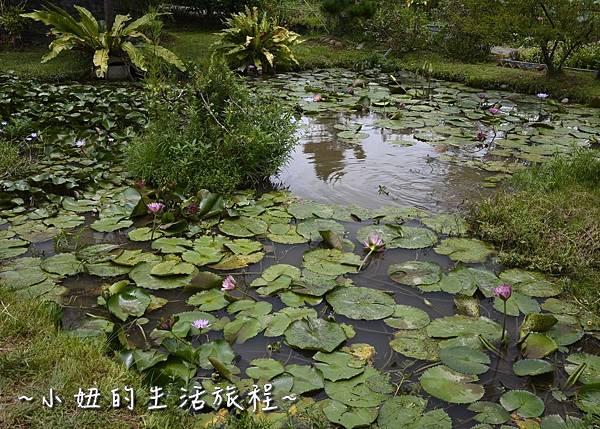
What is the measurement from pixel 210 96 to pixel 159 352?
2.53m

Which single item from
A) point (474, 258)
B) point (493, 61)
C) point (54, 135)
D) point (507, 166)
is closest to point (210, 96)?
point (54, 135)

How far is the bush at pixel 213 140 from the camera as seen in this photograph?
4082mm

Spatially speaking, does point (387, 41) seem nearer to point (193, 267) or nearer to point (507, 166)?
point (507, 166)

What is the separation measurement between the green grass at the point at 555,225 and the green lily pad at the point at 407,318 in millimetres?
869

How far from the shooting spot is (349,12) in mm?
11234

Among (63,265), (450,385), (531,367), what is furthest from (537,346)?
(63,265)

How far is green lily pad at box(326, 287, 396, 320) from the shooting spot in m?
2.69

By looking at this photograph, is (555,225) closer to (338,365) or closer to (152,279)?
(338,365)

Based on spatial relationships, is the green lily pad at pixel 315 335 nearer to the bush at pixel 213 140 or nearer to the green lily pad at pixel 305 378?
the green lily pad at pixel 305 378

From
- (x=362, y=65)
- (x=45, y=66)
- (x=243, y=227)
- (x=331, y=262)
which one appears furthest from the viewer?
(x=362, y=65)

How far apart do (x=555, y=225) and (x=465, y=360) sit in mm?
1595

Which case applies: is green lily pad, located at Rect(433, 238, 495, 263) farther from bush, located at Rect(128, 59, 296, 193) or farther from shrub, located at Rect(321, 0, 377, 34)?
shrub, located at Rect(321, 0, 377, 34)

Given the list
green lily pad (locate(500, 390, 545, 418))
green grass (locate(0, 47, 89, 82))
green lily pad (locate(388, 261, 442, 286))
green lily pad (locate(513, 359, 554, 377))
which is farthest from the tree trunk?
green lily pad (locate(500, 390, 545, 418))

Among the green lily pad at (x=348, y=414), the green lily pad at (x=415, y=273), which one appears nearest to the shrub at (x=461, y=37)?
the green lily pad at (x=415, y=273)
